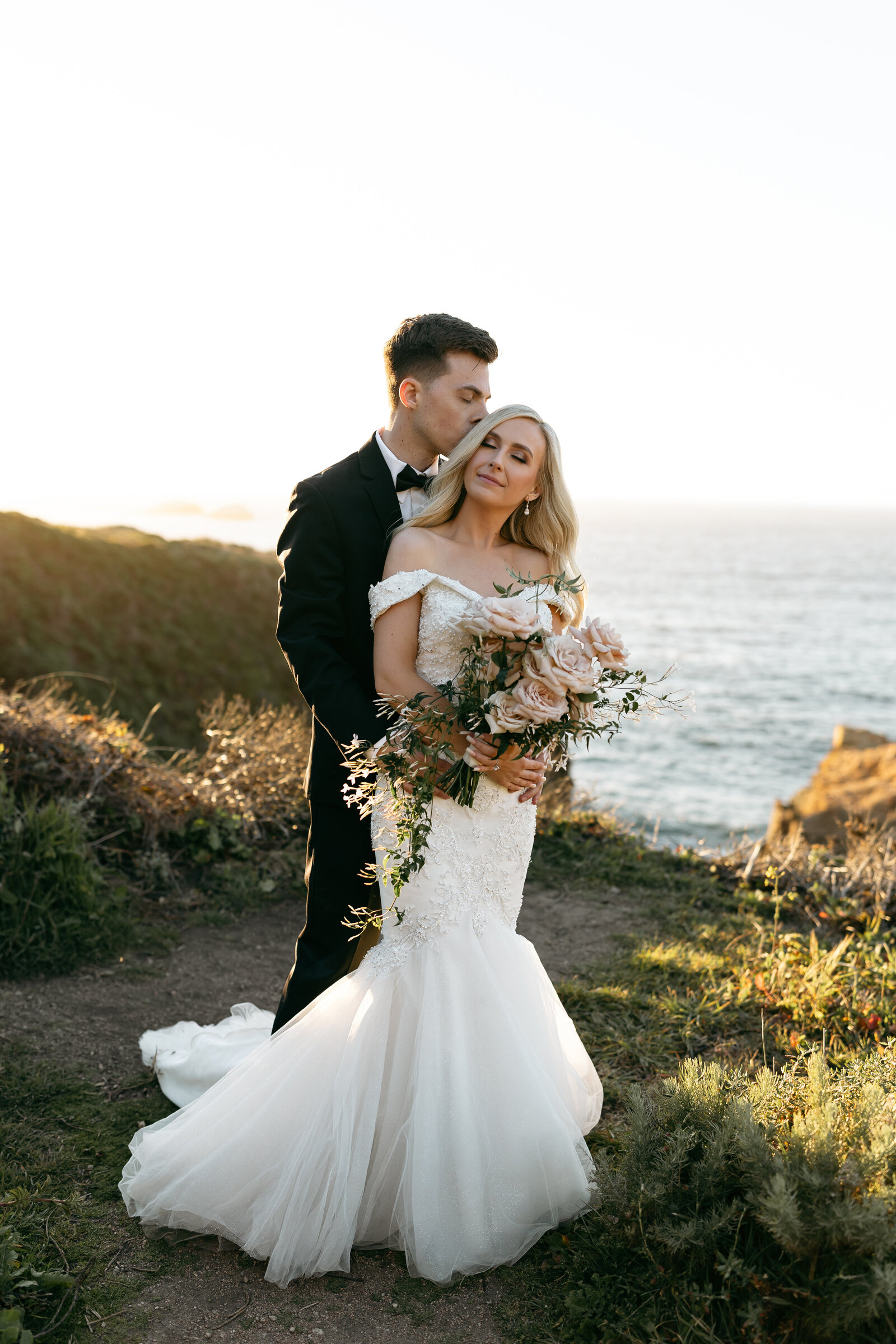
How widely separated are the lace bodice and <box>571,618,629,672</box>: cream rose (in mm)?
302

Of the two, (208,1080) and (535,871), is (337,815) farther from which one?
(535,871)

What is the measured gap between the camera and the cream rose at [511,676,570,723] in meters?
2.78

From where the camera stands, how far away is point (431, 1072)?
3023 millimetres

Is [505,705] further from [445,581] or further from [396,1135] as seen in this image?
[396,1135]

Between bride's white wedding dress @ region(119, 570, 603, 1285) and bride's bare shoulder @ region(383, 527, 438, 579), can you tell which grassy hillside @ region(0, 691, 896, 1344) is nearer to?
bride's white wedding dress @ region(119, 570, 603, 1285)

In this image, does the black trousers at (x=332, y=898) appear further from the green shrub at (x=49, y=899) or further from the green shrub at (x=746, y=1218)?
the green shrub at (x=49, y=899)

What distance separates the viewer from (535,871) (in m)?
6.84

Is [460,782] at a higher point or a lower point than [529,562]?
lower

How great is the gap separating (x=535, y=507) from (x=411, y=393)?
653 millimetres

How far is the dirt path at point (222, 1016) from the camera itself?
9.17 ft

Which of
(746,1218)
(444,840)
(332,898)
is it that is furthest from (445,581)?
(746,1218)

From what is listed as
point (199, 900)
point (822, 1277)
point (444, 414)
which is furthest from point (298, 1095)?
point (199, 900)

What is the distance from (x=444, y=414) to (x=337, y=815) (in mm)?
1588

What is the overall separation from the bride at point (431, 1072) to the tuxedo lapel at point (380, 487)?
21cm
